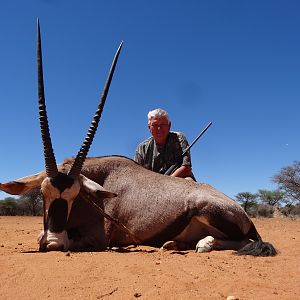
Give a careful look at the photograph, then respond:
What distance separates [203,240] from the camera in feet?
15.9

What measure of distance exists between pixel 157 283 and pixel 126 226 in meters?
2.31

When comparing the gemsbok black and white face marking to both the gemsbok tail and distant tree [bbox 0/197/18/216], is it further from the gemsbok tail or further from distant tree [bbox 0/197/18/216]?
distant tree [bbox 0/197/18/216]

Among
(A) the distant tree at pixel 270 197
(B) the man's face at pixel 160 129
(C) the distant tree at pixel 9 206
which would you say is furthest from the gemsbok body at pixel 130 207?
(A) the distant tree at pixel 270 197

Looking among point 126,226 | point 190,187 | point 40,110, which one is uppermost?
point 40,110

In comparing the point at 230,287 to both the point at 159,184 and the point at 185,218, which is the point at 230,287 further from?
the point at 159,184

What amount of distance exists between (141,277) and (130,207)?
2.21 metres

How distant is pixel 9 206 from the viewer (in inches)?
1048

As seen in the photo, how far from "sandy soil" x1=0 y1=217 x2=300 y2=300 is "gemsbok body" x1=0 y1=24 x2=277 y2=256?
73cm

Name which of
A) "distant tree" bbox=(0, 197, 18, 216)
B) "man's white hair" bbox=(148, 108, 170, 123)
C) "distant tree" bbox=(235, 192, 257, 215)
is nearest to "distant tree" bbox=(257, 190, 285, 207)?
"distant tree" bbox=(235, 192, 257, 215)

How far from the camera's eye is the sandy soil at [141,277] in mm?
2797

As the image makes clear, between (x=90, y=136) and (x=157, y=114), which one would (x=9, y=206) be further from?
(x=90, y=136)

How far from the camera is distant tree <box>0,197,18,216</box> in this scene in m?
25.8

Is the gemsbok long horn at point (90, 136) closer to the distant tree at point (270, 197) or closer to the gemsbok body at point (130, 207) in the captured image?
the gemsbok body at point (130, 207)

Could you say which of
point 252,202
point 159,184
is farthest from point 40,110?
point 252,202
